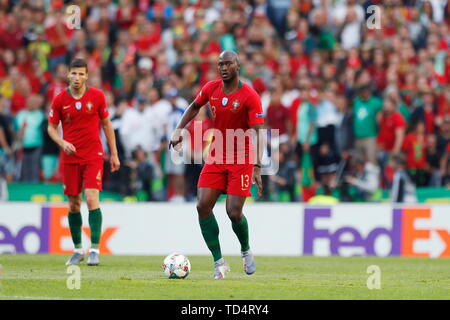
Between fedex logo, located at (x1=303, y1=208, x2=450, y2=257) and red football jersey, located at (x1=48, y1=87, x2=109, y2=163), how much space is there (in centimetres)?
571

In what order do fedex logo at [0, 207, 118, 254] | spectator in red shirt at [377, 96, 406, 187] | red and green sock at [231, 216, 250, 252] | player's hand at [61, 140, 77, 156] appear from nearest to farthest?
red and green sock at [231, 216, 250, 252], player's hand at [61, 140, 77, 156], fedex logo at [0, 207, 118, 254], spectator in red shirt at [377, 96, 406, 187]

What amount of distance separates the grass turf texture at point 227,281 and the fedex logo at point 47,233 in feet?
6.58

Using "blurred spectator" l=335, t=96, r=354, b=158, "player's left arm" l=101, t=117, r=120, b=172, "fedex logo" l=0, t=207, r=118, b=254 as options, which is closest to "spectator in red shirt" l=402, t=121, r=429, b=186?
"blurred spectator" l=335, t=96, r=354, b=158

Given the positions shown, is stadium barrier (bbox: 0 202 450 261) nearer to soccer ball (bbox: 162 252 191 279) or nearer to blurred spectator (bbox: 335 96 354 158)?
blurred spectator (bbox: 335 96 354 158)

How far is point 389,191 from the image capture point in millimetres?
19969

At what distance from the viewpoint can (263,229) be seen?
60.1 ft

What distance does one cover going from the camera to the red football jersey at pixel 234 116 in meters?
11.5

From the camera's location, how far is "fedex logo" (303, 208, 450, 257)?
18000mm

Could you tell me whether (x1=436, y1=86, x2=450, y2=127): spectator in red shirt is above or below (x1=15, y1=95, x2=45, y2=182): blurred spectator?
above

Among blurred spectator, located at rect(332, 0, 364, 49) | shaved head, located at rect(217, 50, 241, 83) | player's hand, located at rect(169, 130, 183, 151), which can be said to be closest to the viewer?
shaved head, located at rect(217, 50, 241, 83)

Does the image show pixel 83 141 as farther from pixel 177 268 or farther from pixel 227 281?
pixel 227 281

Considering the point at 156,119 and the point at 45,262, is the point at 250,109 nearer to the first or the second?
the point at 45,262

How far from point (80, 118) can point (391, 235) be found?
23.0ft

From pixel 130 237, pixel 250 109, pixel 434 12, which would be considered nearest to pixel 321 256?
pixel 130 237
